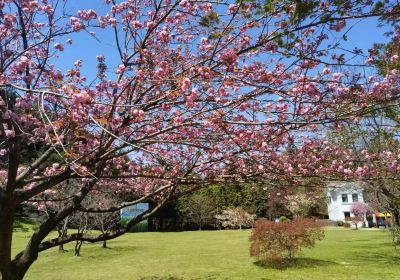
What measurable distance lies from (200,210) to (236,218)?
12.2 ft

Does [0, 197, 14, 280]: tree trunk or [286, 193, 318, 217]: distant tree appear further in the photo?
[286, 193, 318, 217]: distant tree

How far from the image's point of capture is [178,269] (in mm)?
13414

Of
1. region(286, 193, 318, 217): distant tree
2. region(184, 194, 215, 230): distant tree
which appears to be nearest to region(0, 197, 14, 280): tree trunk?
region(184, 194, 215, 230): distant tree

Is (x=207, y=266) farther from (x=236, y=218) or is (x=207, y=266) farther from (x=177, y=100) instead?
→ (x=236, y=218)

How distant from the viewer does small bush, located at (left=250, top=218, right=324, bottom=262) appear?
47.3 ft

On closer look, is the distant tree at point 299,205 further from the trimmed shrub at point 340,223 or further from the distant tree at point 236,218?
the trimmed shrub at point 340,223

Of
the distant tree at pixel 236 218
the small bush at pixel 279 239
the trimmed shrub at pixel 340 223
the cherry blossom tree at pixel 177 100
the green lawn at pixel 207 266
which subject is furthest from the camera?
the trimmed shrub at pixel 340 223

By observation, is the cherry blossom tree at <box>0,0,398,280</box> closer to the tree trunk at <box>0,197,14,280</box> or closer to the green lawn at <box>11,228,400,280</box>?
the tree trunk at <box>0,197,14,280</box>

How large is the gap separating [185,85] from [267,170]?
97.7 inches

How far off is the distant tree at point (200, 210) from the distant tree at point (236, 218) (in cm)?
100

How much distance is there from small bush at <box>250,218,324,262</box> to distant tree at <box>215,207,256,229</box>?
26112 mm

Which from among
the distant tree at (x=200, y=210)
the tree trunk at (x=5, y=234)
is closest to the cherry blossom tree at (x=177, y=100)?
the tree trunk at (x=5, y=234)

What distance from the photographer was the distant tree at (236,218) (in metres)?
40.8

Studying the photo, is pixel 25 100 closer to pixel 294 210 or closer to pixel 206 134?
pixel 206 134
